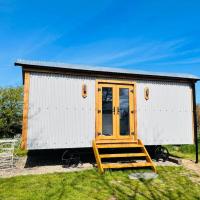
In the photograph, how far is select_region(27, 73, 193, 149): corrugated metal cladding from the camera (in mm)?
7996

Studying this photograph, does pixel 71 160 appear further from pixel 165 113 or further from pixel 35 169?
pixel 165 113

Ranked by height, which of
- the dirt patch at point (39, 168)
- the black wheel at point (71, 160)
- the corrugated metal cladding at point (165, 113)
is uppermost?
the corrugated metal cladding at point (165, 113)

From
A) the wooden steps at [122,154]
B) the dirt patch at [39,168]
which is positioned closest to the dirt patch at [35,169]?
the dirt patch at [39,168]

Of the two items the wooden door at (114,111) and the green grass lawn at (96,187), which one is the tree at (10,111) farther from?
the green grass lawn at (96,187)

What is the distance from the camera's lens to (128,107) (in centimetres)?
904

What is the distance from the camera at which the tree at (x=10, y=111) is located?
2008 centimetres

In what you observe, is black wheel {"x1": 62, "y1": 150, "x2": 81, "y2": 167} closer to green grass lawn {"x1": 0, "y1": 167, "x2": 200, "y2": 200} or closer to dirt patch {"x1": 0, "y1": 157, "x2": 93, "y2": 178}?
dirt patch {"x1": 0, "y1": 157, "x2": 93, "y2": 178}

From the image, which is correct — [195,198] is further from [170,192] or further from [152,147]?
[152,147]

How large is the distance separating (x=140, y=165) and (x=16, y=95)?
1628 centimetres

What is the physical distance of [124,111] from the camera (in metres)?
9.02

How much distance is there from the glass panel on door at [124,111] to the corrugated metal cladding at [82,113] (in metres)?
0.43

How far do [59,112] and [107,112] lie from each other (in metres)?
1.73

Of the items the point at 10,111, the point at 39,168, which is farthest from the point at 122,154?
the point at 10,111

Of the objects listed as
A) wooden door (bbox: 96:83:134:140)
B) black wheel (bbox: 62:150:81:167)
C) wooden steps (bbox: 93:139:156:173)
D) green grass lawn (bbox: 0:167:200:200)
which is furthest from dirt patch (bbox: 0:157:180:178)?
wooden door (bbox: 96:83:134:140)
